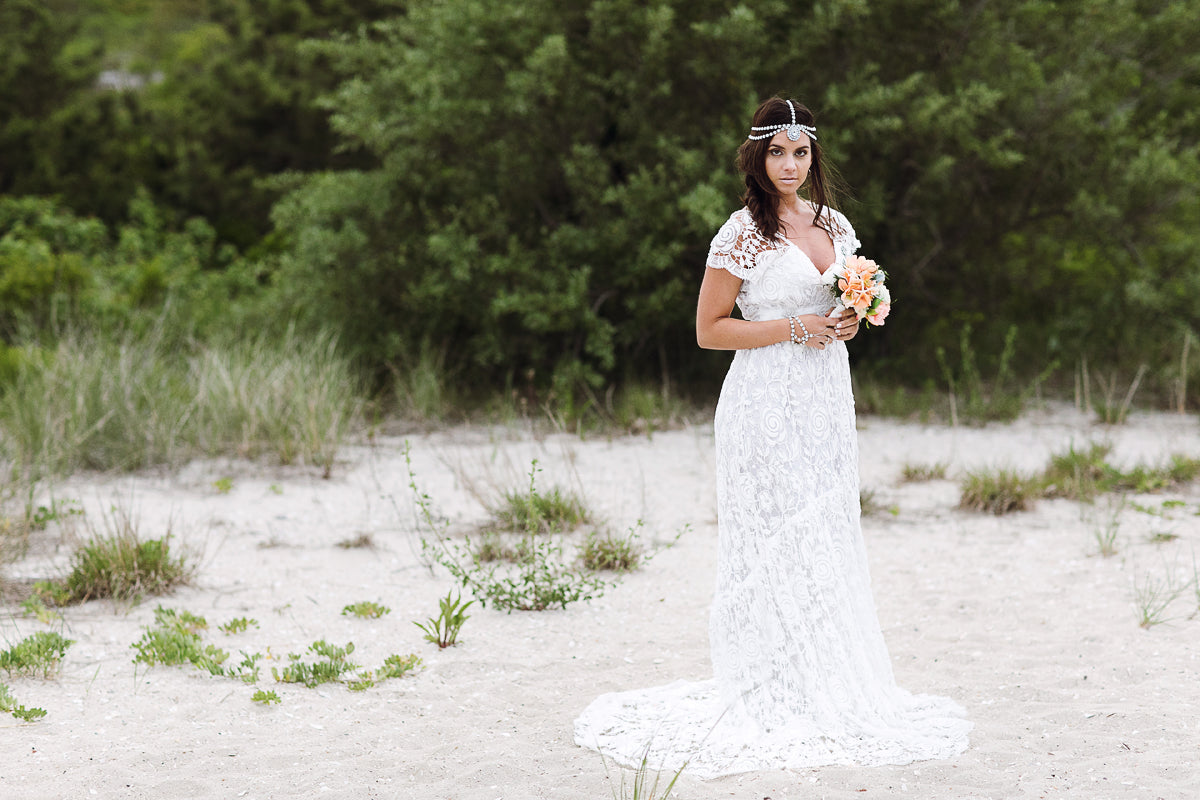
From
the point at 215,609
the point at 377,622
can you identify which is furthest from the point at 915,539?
the point at 215,609

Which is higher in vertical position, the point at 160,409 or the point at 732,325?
the point at 732,325

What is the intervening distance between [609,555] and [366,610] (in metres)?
1.44

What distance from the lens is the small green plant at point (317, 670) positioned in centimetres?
488

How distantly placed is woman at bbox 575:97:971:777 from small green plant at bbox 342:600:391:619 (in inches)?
78.4

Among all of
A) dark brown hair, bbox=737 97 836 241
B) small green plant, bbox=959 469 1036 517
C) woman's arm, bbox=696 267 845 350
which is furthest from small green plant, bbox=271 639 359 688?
small green plant, bbox=959 469 1036 517

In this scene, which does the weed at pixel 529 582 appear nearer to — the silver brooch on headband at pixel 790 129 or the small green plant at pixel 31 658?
the small green plant at pixel 31 658

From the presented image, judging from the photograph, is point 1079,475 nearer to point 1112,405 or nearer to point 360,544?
point 1112,405

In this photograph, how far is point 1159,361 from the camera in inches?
466

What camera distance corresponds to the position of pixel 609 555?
6.54m

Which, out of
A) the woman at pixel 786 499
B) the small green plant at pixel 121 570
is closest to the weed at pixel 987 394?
the woman at pixel 786 499

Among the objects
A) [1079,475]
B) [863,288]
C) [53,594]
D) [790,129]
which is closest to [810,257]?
[863,288]

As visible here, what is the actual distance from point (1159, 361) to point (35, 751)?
1107 centimetres

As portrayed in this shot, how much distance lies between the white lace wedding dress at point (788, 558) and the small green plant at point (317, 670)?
1328 millimetres

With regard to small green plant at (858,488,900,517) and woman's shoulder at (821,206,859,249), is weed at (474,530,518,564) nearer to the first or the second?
small green plant at (858,488,900,517)
